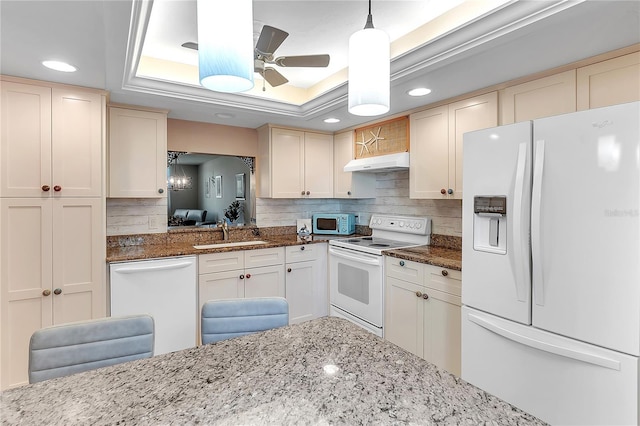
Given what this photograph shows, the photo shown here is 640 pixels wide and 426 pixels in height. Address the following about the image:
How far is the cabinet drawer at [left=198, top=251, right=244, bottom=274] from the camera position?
291cm

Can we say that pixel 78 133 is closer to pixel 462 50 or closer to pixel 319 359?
pixel 319 359

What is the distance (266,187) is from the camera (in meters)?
3.67

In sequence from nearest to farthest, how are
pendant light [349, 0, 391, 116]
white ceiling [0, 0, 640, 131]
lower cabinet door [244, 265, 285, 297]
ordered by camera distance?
pendant light [349, 0, 391, 116] < white ceiling [0, 0, 640, 131] < lower cabinet door [244, 265, 285, 297]

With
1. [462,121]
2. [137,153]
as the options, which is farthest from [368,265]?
[137,153]

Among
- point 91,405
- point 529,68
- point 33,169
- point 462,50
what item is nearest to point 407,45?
point 462,50

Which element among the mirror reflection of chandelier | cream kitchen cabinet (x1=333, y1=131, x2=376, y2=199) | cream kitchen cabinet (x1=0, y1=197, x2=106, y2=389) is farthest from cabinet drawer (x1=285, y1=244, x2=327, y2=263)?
cream kitchen cabinet (x1=0, y1=197, x2=106, y2=389)

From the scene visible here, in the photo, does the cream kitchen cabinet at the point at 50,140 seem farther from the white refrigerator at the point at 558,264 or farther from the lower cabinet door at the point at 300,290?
the white refrigerator at the point at 558,264

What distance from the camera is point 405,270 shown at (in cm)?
268

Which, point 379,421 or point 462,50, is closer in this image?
point 379,421

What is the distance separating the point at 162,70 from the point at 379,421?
2847 mm

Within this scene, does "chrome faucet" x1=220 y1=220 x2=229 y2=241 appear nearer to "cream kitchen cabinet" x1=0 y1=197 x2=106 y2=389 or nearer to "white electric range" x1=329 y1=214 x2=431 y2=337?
"white electric range" x1=329 y1=214 x2=431 y2=337

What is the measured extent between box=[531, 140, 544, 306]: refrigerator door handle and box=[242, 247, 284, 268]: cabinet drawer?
2244 mm

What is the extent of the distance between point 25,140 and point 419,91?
274 centimetres

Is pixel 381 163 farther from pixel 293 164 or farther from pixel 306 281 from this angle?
pixel 306 281
